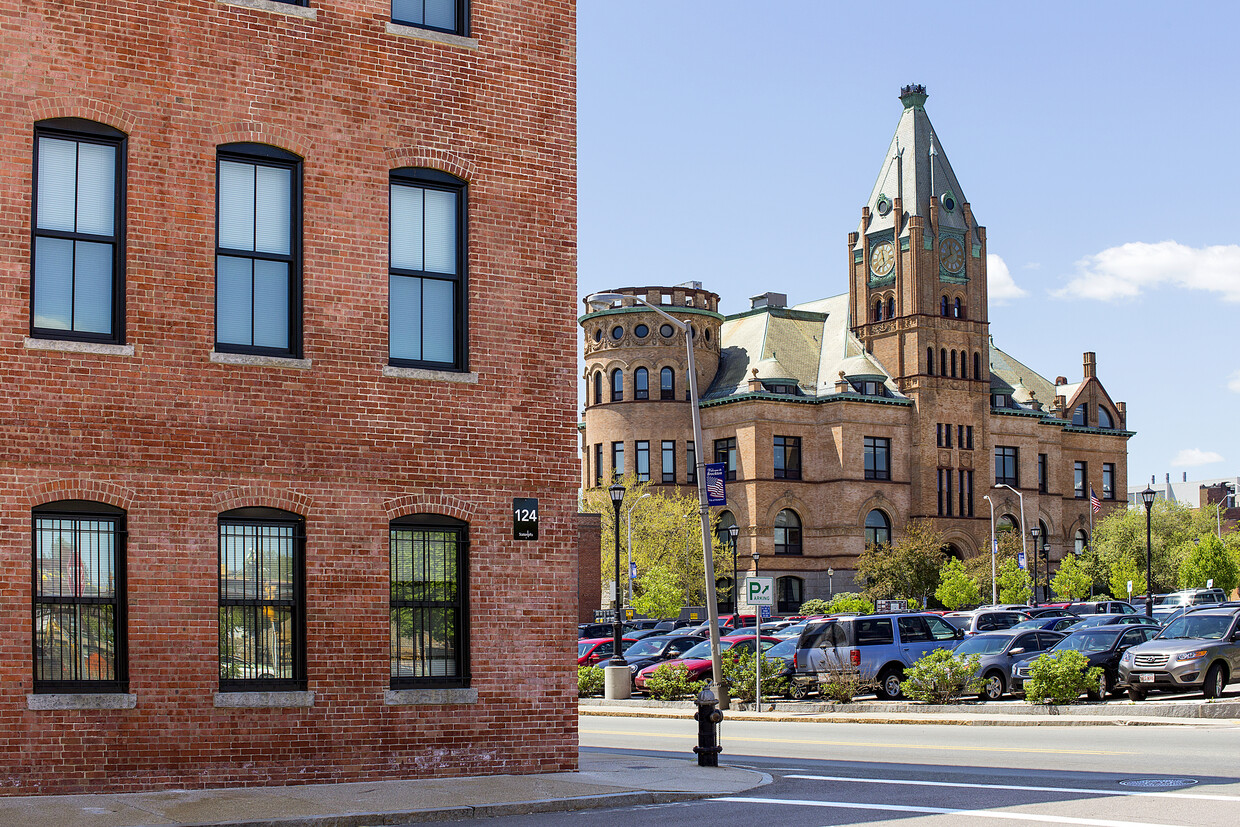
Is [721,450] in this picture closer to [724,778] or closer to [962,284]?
[962,284]

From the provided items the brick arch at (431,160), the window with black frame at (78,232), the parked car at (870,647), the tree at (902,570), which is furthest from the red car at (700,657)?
the tree at (902,570)

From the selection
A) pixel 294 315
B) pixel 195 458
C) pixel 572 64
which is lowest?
pixel 195 458

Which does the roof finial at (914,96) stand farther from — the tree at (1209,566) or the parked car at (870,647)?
the parked car at (870,647)

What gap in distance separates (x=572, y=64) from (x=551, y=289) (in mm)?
2918

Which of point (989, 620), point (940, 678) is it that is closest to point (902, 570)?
point (989, 620)

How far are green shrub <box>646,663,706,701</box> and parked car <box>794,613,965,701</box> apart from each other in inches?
124

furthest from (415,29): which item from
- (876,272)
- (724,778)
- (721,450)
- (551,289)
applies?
(876,272)

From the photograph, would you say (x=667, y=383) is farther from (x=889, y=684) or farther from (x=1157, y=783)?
(x=1157, y=783)

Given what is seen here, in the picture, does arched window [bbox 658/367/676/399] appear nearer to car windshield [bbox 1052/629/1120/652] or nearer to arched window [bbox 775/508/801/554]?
arched window [bbox 775/508/801/554]

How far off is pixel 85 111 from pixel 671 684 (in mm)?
23009

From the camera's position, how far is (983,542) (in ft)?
301

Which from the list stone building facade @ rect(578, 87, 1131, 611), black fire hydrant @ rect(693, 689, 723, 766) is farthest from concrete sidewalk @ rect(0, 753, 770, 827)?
stone building facade @ rect(578, 87, 1131, 611)

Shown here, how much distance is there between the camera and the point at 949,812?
1309cm

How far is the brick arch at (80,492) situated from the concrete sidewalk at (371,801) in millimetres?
2929
